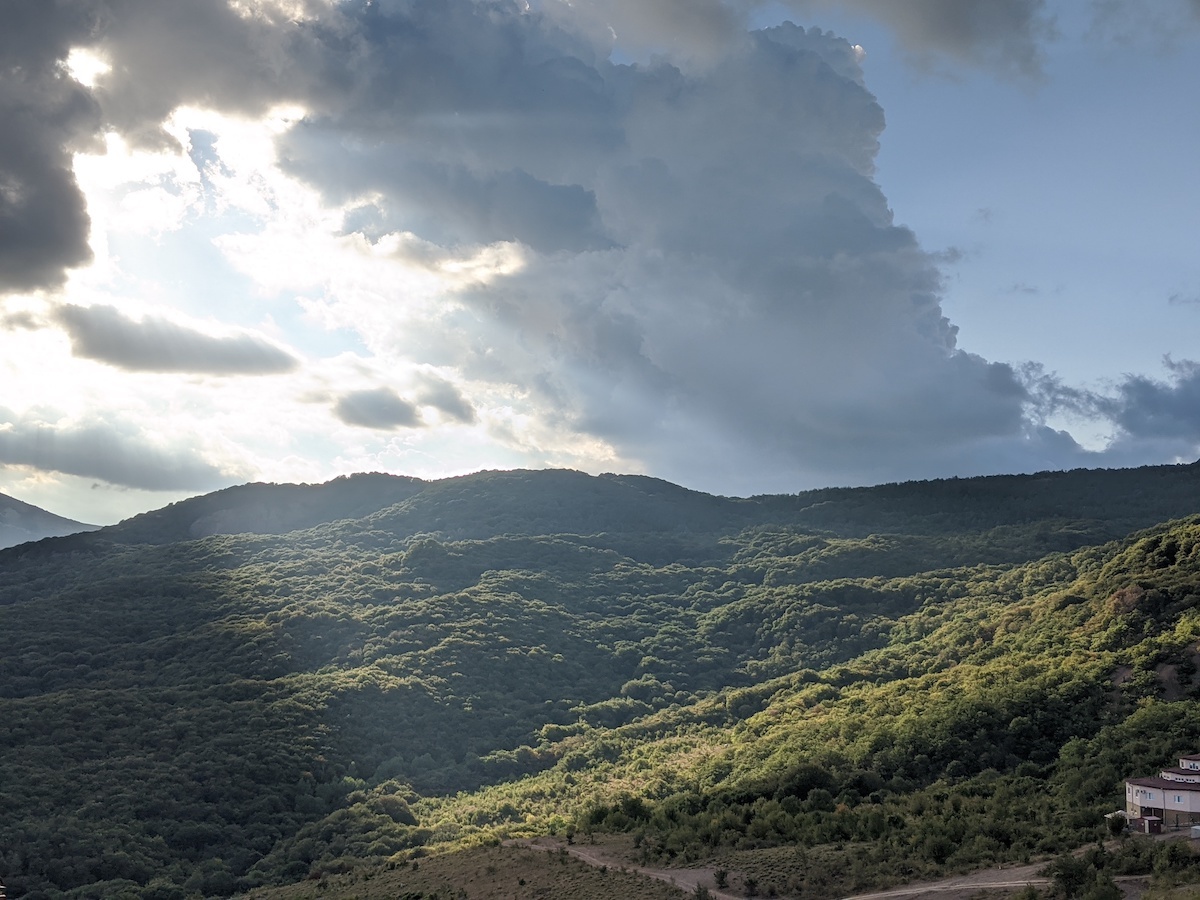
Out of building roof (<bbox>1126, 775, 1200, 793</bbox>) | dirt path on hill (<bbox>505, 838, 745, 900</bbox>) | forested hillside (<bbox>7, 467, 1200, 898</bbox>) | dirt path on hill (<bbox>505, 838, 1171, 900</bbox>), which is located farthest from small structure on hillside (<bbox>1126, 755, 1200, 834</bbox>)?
dirt path on hill (<bbox>505, 838, 745, 900</bbox>)

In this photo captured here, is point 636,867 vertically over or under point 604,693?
under

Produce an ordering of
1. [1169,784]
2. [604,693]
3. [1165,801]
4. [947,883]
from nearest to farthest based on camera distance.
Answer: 1. [947,883]
2. [1165,801]
3. [1169,784]
4. [604,693]

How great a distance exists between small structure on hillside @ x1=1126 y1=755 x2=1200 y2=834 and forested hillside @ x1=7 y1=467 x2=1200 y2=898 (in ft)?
7.62

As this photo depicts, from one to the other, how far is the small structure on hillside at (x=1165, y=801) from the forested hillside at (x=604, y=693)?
2.32 m

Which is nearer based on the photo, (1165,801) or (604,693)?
(1165,801)

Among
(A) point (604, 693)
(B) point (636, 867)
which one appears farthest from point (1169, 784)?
(A) point (604, 693)

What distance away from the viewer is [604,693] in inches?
4259

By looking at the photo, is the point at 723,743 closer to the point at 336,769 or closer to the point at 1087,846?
the point at 336,769

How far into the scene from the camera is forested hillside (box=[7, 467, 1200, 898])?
4941 cm

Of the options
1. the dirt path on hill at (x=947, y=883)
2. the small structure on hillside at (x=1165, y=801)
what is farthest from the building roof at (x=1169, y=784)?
the dirt path on hill at (x=947, y=883)

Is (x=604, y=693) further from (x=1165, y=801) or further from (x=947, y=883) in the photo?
(x=1165, y=801)

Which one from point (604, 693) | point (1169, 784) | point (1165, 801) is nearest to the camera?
point (1165, 801)

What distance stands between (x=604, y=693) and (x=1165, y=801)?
7697cm

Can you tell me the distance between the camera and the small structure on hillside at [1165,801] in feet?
112
